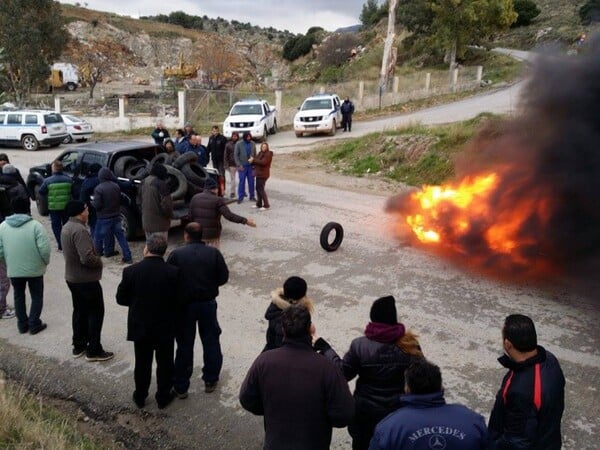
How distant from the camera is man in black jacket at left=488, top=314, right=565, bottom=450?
311cm

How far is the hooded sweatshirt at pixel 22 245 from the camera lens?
6422 mm

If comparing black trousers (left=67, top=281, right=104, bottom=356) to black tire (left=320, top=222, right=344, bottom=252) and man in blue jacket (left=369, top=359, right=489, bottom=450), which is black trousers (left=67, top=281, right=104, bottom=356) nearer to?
man in blue jacket (left=369, top=359, right=489, bottom=450)

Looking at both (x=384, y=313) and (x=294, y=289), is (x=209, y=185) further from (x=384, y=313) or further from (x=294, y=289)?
(x=384, y=313)

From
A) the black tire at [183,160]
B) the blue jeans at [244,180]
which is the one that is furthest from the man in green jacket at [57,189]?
the blue jeans at [244,180]

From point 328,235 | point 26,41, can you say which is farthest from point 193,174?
point 26,41

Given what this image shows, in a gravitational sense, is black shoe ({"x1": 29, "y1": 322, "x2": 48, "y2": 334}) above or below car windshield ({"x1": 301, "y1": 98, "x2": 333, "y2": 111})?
below

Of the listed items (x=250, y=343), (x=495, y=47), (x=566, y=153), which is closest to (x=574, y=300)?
(x=566, y=153)

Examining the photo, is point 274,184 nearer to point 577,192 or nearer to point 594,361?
point 577,192

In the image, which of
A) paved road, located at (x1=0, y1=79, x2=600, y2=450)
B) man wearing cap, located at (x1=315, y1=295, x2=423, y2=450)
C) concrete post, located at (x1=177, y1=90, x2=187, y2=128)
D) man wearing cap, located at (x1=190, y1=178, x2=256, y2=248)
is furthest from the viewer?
concrete post, located at (x1=177, y1=90, x2=187, y2=128)

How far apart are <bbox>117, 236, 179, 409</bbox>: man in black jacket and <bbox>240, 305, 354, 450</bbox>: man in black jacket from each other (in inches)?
71.6

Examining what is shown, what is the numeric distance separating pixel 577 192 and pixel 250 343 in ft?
16.2

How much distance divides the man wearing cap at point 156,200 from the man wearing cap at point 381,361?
221 inches

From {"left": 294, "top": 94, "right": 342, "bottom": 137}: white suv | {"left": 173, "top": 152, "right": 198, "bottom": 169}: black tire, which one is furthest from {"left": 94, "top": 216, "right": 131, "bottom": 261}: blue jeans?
{"left": 294, "top": 94, "right": 342, "bottom": 137}: white suv

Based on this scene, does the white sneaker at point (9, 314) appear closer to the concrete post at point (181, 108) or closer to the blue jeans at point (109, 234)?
the blue jeans at point (109, 234)
